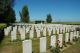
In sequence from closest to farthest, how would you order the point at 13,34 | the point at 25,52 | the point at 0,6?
the point at 25,52, the point at 13,34, the point at 0,6

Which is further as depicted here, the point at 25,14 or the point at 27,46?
the point at 25,14

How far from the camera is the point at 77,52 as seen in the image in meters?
9.98

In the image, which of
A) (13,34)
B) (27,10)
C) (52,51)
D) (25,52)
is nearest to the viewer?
(25,52)

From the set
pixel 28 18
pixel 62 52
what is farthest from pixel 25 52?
pixel 28 18

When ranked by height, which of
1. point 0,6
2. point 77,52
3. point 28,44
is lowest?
point 77,52

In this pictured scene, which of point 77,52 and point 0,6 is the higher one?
point 0,6

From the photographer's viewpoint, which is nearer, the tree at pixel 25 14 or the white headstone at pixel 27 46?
the white headstone at pixel 27 46

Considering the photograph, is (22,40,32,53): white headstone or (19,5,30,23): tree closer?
(22,40,32,53): white headstone

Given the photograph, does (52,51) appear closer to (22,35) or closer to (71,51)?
(71,51)

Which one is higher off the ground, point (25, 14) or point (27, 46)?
point (25, 14)

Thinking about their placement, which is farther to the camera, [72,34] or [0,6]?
[0,6]

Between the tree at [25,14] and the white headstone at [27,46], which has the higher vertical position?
the tree at [25,14]

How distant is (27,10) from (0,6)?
4099 cm

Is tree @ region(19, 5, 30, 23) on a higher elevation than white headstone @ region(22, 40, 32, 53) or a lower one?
higher
